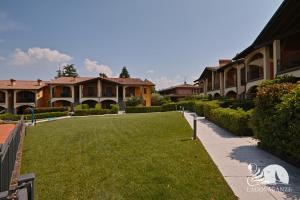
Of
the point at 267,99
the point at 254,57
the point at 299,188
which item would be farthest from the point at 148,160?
the point at 254,57

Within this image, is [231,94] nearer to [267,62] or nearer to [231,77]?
[231,77]

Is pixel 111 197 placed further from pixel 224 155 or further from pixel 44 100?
pixel 44 100

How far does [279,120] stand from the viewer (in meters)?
5.97

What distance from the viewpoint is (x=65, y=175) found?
5754mm

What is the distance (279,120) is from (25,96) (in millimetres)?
46759

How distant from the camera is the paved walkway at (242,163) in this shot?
14.4 feet

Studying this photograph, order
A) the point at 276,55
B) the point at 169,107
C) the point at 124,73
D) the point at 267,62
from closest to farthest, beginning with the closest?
the point at 276,55
the point at 267,62
the point at 169,107
the point at 124,73

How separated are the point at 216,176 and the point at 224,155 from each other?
6.39 ft

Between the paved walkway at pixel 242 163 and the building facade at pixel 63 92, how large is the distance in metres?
34.9

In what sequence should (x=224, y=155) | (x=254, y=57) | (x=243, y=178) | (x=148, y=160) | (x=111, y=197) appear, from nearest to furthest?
1. (x=111, y=197)
2. (x=243, y=178)
3. (x=148, y=160)
4. (x=224, y=155)
5. (x=254, y=57)

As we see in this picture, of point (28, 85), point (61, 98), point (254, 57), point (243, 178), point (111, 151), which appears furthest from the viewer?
point (28, 85)

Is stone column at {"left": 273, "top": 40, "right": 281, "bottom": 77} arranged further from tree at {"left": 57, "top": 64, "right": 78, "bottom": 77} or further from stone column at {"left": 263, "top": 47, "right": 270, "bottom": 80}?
tree at {"left": 57, "top": 64, "right": 78, "bottom": 77}

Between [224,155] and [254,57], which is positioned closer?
[224,155]

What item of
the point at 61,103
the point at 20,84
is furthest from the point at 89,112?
the point at 20,84
